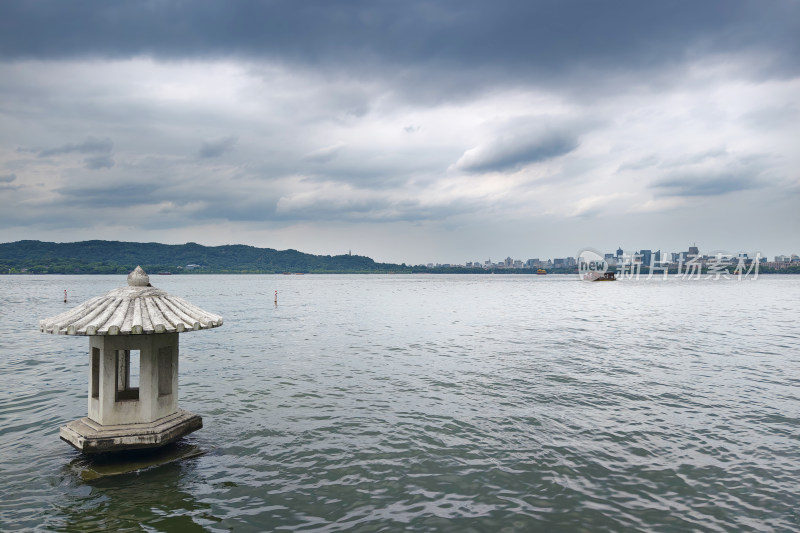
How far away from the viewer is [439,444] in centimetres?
1273

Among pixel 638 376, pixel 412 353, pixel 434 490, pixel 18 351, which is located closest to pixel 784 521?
pixel 434 490

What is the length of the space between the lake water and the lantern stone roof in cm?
355

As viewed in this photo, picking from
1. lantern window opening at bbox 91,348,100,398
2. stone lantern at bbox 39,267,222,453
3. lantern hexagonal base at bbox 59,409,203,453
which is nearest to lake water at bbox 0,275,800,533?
lantern hexagonal base at bbox 59,409,203,453

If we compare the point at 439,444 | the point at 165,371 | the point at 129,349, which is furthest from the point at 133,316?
the point at 439,444

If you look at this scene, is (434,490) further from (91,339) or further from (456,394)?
(91,339)

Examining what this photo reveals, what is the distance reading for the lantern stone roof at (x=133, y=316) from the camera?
992 centimetres

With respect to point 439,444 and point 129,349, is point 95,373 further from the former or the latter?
point 439,444

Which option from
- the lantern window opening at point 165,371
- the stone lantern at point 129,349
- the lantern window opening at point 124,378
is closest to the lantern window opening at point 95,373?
the stone lantern at point 129,349

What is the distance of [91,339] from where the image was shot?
11297mm

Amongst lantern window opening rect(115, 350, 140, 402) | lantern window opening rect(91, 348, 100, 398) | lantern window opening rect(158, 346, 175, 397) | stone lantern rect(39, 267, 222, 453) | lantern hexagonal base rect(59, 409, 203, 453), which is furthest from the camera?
lantern window opening rect(115, 350, 140, 402)

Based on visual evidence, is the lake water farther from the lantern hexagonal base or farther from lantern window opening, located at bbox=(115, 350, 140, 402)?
lantern window opening, located at bbox=(115, 350, 140, 402)

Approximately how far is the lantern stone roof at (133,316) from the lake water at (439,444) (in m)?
3.55

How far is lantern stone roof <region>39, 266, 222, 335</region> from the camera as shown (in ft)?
32.6

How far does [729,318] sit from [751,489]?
4696 centimetres
